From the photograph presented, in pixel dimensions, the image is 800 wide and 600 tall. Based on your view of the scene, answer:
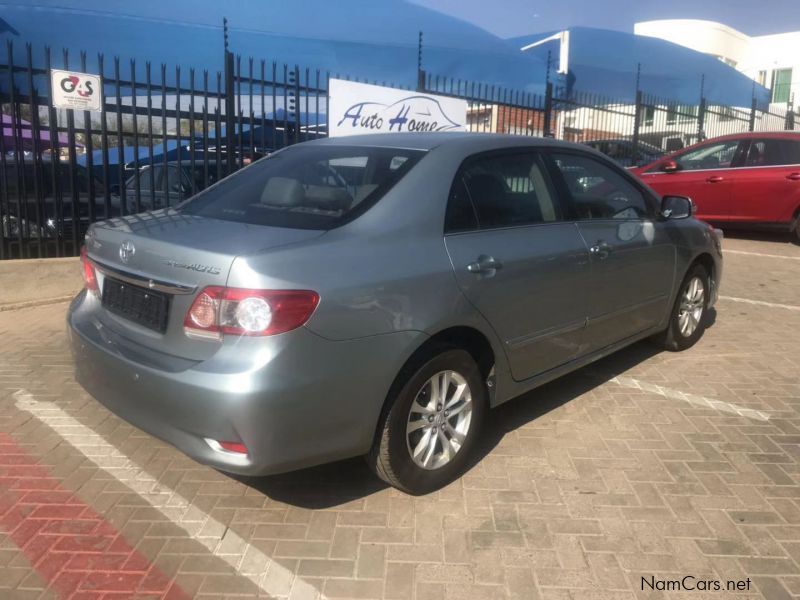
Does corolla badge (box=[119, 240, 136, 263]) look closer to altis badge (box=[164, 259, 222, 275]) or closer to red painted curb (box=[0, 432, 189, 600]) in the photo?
altis badge (box=[164, 259, 222, 275])

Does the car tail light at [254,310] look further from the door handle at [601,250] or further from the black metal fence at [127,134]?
the black metal fence at [127,134]

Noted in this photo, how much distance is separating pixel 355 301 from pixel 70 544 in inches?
60.5

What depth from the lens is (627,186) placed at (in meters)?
4.72

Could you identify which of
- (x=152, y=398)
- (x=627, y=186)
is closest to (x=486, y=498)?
(x=152, y=398)

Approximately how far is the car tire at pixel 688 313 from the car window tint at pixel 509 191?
5.99 feet

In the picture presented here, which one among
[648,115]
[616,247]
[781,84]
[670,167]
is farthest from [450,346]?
[781,84]

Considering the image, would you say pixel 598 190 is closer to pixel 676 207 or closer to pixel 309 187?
pixel 676 207

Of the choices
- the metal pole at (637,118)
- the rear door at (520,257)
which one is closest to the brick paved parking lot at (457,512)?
the rear door at (520,257)

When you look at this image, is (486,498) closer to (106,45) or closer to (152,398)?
(152,398)

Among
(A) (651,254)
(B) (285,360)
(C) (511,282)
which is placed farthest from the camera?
(A) (651,254)

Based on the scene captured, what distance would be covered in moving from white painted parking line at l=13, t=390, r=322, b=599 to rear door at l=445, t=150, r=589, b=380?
1435 millimetres

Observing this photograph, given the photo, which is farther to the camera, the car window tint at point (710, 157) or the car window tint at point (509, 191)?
the car window tint at point (710, 157)

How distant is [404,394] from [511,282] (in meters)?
0.85

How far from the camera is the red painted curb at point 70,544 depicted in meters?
2.54
